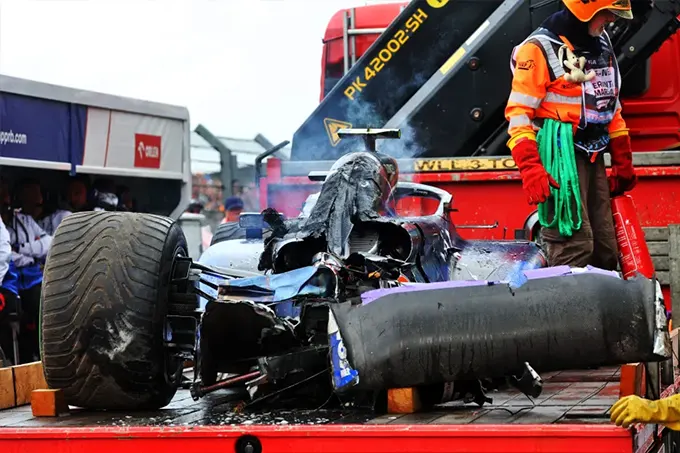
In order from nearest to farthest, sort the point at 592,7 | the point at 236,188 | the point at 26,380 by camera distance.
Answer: the point at 26,380 → the point at 592,7 → the point at 236,188

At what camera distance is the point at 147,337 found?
4.96 m

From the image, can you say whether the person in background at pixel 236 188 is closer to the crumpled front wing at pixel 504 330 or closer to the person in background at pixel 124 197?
the person in background at pixel 124 197

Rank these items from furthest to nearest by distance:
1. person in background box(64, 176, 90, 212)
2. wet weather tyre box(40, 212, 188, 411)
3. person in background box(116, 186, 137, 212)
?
person in background box(116, 186, 137, 212), person in background box(64, 176, 90, 212), wet weather tyre box(40, 212, 188, 411)

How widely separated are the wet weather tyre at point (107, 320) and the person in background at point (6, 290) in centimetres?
437

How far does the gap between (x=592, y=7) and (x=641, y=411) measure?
2.60 m

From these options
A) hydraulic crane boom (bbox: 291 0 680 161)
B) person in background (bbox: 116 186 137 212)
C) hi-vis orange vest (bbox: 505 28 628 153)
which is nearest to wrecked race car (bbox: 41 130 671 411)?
hi-vis orange vest (bbox: 505 28 628 153)

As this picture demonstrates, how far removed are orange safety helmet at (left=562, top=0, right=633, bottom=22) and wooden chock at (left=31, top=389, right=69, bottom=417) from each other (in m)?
3.10

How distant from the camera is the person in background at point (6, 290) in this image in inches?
364

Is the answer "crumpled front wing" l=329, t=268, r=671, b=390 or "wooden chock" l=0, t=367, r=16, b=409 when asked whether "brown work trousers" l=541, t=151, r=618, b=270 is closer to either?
"crumpled front wing" l=329, t=268, r=671, b=390

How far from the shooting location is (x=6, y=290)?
9.53m

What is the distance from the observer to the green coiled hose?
18.9ft

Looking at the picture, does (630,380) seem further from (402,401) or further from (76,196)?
(76,196)

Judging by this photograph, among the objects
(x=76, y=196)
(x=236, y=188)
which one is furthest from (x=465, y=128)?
(x=236, y=188)

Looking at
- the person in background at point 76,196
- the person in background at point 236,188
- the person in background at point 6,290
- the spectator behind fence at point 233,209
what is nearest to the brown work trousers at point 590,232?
the person in background at point 6,290
